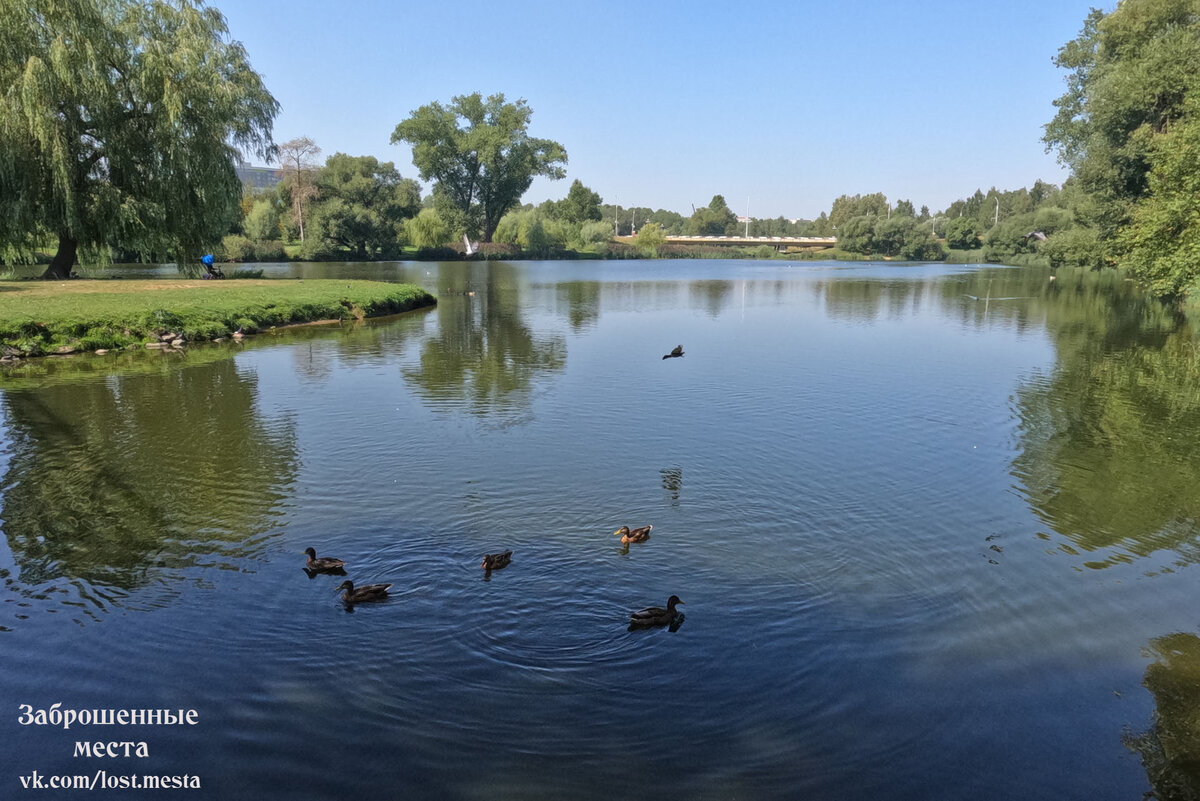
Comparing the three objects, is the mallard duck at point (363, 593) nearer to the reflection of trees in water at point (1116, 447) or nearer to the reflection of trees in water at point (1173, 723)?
the reflection of trees in water at point (1173, 723)

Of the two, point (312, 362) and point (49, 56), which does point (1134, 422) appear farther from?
point (49, 56)

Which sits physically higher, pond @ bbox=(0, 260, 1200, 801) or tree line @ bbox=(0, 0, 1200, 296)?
tree line @ bbox=(0, 0, 1200, 296)

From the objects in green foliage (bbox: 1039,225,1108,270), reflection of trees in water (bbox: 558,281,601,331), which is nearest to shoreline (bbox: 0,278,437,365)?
reflection of trees in water (bbox: 558,281,601,331)

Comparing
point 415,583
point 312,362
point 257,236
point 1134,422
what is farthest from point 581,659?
point 257,236

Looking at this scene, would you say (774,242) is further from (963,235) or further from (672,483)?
(672,483)

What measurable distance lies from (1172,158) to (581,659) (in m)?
39.2

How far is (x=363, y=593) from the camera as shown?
30.6ft

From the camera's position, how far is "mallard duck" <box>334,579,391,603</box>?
9328 millimetres

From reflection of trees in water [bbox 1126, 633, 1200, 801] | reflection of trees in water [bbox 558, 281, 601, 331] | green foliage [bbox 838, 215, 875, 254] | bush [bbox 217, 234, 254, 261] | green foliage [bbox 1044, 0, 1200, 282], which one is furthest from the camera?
green foliage [bbox 838, 215, 875, 254]

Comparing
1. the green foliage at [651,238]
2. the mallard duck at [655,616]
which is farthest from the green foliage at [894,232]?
the mallard duck at [655,616]

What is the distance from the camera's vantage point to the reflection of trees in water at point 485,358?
20.9 metres

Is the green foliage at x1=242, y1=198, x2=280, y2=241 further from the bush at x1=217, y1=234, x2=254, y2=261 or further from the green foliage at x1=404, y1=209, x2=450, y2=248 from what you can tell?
the green foliage at x1=404, y1=209, x2=450, y2=248

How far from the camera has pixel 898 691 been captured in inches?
311

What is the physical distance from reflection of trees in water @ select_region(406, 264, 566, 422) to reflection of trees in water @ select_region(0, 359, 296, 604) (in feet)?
16.9
